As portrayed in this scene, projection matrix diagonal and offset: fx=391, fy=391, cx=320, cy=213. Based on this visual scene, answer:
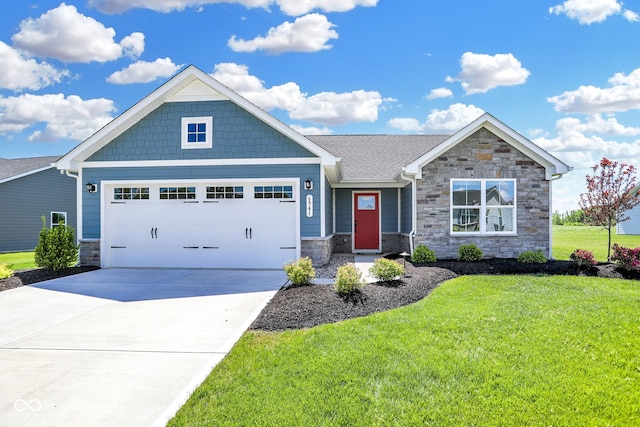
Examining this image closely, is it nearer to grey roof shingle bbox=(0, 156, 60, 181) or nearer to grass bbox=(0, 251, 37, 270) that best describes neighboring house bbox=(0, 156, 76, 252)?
grey roof shingle bbox=(0, 156, 60, 181)

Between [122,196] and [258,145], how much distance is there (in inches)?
178

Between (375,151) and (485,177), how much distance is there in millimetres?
7008

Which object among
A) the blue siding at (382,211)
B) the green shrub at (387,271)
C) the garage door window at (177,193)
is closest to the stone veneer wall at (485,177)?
the green shrub at (387,271)

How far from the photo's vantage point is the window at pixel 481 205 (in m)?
11.8

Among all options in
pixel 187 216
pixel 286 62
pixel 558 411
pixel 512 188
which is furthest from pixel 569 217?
pixel 558 411

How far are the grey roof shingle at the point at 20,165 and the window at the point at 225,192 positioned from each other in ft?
44.5

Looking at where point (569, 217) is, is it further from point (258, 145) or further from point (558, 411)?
point (558, 411)

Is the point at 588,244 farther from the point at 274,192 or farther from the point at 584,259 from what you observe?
the point at 274,192

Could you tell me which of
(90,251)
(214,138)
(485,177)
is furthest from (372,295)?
(90,251)

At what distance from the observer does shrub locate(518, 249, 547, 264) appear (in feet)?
35.7

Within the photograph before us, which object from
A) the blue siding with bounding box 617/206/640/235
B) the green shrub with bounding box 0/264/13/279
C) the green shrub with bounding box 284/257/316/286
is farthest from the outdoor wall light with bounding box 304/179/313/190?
the blue siding with bounding box 617/206/640/235

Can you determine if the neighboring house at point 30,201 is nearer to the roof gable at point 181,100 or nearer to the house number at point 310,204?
the roof gable at point 181,100

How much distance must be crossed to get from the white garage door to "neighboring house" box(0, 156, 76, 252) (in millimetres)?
10947

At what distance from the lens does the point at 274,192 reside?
11367 millimetres
